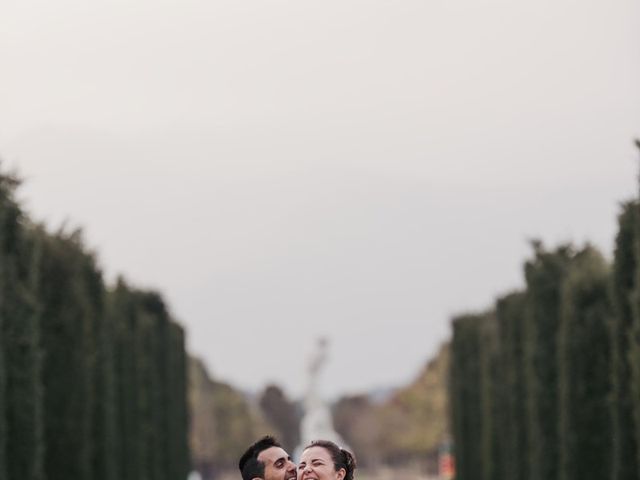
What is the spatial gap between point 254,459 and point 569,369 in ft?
74.1

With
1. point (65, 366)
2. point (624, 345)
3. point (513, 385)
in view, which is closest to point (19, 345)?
point (65, 366)

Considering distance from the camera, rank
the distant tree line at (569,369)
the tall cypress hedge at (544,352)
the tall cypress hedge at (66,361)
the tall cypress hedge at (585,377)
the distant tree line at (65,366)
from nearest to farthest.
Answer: the distant tree line at (65,366) → the distant tree line at (569,369) → the tall cypress hedge at (66,361) → the tall cypress hedge at (585,377) → the tall cypress hedge at (544,352)

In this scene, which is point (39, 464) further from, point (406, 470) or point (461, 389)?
point (406, 470)

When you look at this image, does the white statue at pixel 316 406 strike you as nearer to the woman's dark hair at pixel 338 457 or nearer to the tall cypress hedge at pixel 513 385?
the tall cypress hedge at pixel 513 385

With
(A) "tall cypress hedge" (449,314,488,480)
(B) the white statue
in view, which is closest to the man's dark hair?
(A) "tall cypress hedge" (449,314,488,480)

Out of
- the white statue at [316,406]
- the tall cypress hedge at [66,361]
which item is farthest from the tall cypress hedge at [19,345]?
the white statue at [316,406]

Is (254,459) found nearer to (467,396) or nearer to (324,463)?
(324,463)

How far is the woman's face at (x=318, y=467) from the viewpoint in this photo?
6.55 metres

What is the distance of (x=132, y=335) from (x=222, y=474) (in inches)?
3910

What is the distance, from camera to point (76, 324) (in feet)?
95.6

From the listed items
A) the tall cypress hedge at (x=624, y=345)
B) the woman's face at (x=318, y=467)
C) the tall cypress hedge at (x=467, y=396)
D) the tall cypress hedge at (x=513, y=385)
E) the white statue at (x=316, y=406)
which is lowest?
the woman's face at (x=318, y=467)

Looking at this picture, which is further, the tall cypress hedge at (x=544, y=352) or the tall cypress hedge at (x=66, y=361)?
the tall cypress hedge at (x=544, y=352)

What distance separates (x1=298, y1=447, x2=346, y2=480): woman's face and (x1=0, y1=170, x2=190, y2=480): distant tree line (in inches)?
605

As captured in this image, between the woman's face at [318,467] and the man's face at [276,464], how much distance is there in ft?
0.22
